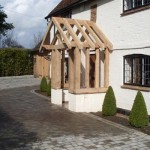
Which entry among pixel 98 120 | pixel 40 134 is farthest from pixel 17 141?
pixel 98 120

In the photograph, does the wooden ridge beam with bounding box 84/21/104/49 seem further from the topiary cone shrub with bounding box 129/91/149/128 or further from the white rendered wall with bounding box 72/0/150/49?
the topiary cone shrub with bounding box 129/91/149/128

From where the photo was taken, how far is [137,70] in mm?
13594

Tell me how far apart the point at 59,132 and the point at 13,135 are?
1492mm

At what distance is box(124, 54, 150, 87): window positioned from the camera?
42.4ft

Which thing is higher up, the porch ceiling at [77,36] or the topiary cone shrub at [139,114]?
the porch ceiling at [77,36]

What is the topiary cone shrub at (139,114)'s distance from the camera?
11.3m

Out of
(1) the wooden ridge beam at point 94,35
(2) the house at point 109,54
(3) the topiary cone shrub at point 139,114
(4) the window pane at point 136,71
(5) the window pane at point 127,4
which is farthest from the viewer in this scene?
(1) the wooden ridge beam at point 94,35

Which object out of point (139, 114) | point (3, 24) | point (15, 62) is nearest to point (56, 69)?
point (139, 114)

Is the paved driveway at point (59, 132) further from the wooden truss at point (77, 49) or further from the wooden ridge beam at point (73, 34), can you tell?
the wooden ridge beam at point (73, 34)

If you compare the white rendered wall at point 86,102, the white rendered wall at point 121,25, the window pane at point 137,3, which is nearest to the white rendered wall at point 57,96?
the white rendered wall at point 86,102

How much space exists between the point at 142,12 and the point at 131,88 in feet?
10.3

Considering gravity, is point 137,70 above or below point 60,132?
above

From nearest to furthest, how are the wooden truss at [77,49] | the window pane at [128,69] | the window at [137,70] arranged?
the window at [137,70]
the window pane at [128,69]
the wooden truss at [77,49]

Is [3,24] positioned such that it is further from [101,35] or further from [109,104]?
[109,104]
